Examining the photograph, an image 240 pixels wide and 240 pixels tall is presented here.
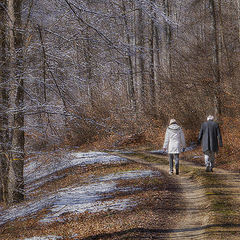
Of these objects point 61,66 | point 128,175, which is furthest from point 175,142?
point 61,66

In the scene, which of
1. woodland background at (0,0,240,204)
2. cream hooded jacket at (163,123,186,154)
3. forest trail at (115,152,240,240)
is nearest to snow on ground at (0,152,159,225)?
woodland background at (0,0,240,204)

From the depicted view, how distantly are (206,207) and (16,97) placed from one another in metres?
5.15

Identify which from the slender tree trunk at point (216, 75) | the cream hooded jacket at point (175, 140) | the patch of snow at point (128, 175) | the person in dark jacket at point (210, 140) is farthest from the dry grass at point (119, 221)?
the slender tree trunk at point (216, 75)

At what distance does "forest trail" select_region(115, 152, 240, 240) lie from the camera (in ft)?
21.8

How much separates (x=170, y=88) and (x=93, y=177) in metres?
8.44

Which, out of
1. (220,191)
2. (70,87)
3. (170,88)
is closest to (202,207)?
(220,191)

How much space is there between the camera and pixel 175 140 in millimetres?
12398

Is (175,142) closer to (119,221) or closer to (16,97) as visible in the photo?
(119,221)

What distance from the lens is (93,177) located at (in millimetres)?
13133

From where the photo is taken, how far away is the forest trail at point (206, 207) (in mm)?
6637

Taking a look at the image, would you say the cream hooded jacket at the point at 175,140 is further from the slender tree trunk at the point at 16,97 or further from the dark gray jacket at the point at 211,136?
→ the slender tree trunk at the point at 16,97

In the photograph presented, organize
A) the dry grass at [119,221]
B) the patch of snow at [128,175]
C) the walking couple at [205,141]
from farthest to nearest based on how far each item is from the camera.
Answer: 1. the walking couple at [205,141]
2. the patch of snow at [128,175]
3. the dry grass at [119,221]

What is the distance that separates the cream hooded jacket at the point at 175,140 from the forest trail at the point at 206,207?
3.18 ft

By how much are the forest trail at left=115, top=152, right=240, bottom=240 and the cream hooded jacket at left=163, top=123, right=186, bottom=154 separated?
3.18 feet
